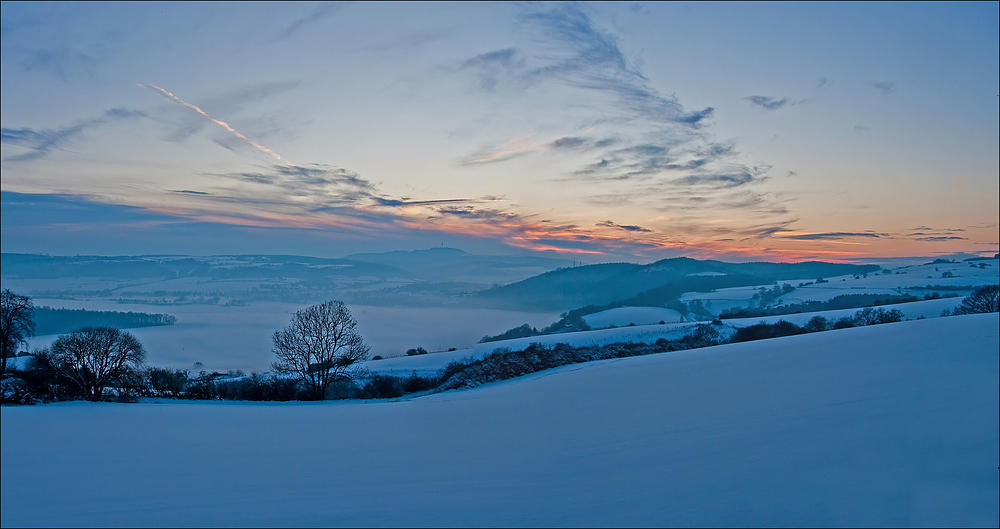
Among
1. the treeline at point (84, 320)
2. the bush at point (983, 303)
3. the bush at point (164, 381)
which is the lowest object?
the bush at point (164, 381)

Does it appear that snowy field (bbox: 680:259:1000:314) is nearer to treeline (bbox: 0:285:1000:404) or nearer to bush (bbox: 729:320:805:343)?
bush (bbox: 729:320:805:343)

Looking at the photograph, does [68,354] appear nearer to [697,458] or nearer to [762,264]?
[697,458]

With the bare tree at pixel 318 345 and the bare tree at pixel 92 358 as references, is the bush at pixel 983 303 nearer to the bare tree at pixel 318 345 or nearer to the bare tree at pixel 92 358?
the bare tree at pixel 318 345

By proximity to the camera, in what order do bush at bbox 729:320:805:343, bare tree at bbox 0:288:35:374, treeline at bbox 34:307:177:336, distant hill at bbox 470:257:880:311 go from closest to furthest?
bare tree at bbox 0:288:35:374 → bush at bbox 729:320:805:343 → treeline at bbox 34:307:177:336 → distant hill at bbox 470:257:880:311

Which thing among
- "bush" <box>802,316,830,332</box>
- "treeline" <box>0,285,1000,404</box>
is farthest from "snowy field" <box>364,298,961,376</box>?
"treeline" <box>0,285,1000,404</box>

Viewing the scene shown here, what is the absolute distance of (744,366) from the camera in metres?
13.1

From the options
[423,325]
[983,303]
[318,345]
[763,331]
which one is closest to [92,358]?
[318,345]

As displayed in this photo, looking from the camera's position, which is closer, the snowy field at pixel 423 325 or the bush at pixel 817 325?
the bush at pixel 817 325

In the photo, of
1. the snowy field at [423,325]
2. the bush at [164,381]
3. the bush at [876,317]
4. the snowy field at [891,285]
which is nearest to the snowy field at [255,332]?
the snowy field at [423,325]

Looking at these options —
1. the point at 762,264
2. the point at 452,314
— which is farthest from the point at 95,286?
the point at 762,264

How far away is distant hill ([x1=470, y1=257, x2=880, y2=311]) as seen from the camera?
11475 cm

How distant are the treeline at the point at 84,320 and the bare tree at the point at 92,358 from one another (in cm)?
6884

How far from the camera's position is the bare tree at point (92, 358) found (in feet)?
60.3

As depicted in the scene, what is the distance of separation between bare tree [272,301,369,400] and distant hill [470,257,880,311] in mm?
86311
